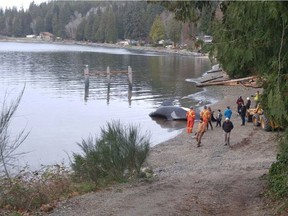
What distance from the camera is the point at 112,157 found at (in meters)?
14.0

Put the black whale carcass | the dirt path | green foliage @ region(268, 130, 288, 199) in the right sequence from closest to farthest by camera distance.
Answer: green foliage @ region(268, 130, 288, 199) < the dirt path < the black whale carcass

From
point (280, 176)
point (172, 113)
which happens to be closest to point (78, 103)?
point (172, 113)

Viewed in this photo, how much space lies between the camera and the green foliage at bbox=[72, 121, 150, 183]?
45.8 ft

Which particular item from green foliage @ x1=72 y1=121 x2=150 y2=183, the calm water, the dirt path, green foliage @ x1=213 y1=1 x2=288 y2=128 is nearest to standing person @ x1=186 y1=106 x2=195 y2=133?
the calm water

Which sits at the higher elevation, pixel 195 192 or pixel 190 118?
pixel 195 192

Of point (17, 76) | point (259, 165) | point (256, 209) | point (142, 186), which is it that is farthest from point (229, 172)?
point (17, 76)

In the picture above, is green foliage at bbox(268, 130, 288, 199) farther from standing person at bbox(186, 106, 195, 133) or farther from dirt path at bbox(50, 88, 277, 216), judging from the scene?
standing person at bbox(186, 106, 195, 133)

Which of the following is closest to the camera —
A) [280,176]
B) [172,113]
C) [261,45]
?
[261,45]

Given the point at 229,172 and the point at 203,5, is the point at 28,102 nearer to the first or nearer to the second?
the point at 229,172

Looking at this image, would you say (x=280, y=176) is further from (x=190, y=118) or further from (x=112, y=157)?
(x=190, y=118)

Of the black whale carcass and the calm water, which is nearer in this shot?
the calm water

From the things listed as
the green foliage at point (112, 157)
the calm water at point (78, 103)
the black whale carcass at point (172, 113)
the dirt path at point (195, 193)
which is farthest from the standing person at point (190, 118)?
the green foliage at point (112, 157)

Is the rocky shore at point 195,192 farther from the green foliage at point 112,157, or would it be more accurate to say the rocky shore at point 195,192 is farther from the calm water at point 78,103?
the calm water at point 78,103

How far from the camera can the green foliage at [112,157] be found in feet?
45.8
